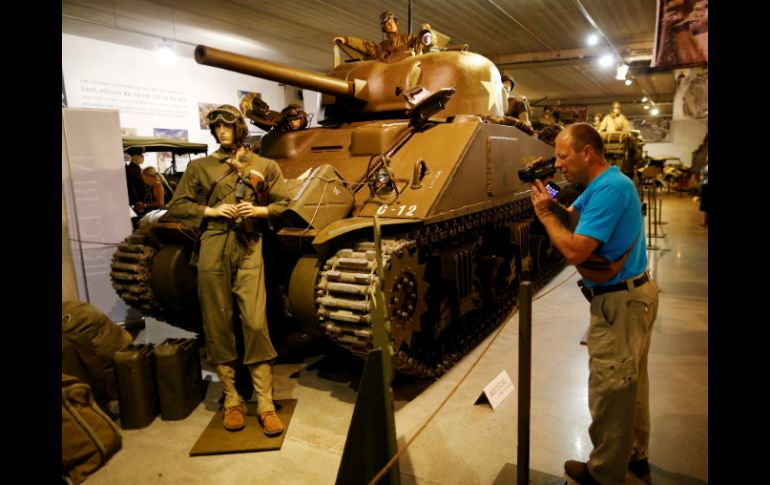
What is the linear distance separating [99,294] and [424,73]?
4474 mm

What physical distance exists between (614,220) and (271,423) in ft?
8.61

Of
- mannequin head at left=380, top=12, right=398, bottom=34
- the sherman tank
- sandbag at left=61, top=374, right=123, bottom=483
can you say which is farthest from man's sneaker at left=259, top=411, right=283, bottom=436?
mannequin head at left=380, top=12, right=398, bottom=34

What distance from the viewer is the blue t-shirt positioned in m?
2.62

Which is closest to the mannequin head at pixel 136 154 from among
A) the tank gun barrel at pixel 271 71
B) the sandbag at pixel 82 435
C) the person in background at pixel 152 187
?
the person in background at pixel 152 187

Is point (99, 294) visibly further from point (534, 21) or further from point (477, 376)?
point (534, 21)

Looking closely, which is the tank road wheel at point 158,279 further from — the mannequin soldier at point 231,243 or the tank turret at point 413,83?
the tank turret at point 413,83

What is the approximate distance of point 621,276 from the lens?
2.74 metres

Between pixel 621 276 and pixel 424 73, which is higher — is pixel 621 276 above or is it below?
below

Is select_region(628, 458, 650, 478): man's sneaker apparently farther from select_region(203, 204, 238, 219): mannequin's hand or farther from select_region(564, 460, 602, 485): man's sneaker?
select_region(203, 204, 238, 219): mannequin's hand

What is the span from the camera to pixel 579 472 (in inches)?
121

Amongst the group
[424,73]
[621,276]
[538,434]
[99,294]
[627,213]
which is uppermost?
[424,73]

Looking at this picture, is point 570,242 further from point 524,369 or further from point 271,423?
point 271,423

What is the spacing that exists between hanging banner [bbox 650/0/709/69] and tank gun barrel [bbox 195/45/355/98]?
5138 millimetres
